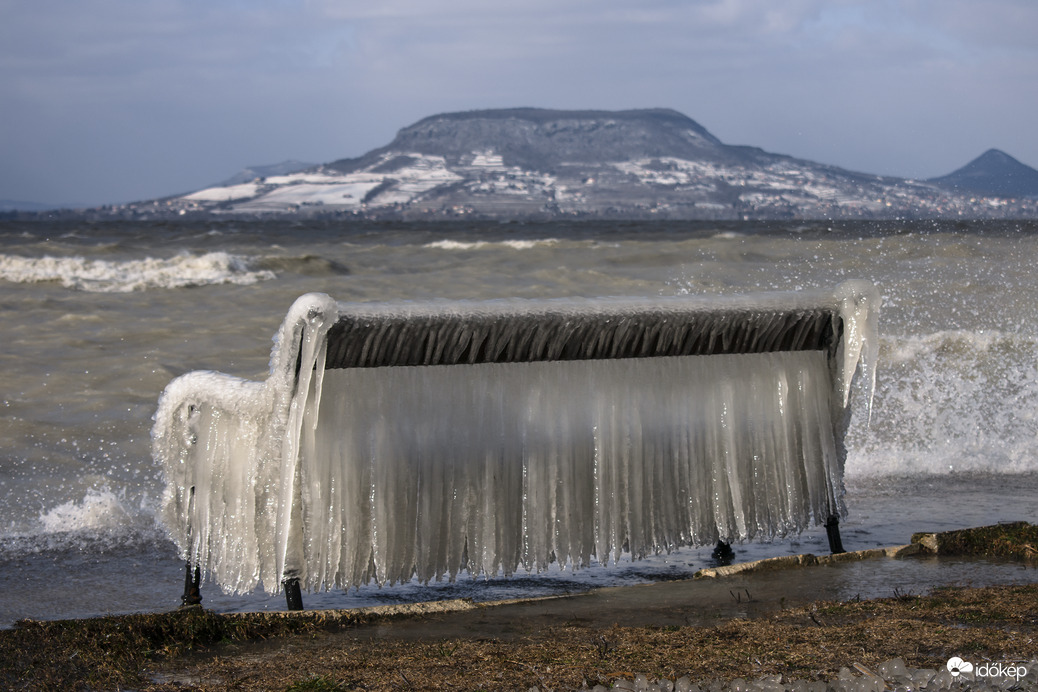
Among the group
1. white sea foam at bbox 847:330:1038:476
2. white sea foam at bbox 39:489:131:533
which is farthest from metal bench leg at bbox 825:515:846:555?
white sea foam at bbox 39:489:131:533

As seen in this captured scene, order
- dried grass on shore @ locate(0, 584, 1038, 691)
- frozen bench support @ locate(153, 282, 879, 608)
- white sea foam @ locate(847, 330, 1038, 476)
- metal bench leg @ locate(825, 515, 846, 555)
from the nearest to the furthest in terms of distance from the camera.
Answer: dried grass on shore @ locate(0, 584, 1038, 691), frozen bench support @ locate(153, 282, 879, 608), metal bench leg @ locate(825, 515, 846, 555), white sea foam @ locate(847, 330, 1038, 476)

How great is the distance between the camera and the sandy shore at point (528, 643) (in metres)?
2.77

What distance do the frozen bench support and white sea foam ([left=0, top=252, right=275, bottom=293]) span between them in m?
16.2

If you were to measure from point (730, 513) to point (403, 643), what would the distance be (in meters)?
1.62

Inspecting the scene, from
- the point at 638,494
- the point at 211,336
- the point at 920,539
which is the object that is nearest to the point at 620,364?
the point at 638,494

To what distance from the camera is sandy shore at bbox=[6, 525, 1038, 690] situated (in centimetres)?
277

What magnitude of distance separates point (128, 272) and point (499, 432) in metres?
19.2

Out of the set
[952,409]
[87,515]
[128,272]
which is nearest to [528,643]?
[87,515]

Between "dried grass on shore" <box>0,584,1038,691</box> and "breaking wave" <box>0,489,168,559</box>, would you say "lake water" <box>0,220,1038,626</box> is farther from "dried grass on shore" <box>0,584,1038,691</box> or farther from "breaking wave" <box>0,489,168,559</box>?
"dried grass on shore" <box>0,584,1038,691</box>

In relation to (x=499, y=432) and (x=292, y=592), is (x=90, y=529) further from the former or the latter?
(x=499, y=432)

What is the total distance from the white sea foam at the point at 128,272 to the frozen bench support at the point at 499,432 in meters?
16.2

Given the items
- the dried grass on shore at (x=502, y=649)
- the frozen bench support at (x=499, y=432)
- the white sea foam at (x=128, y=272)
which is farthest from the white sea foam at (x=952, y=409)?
the white sea foam at (x=128, y=272)

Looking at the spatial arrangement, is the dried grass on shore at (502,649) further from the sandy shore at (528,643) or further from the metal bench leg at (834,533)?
the metal bench leg at (834,533)

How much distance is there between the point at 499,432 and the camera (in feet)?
12.5
